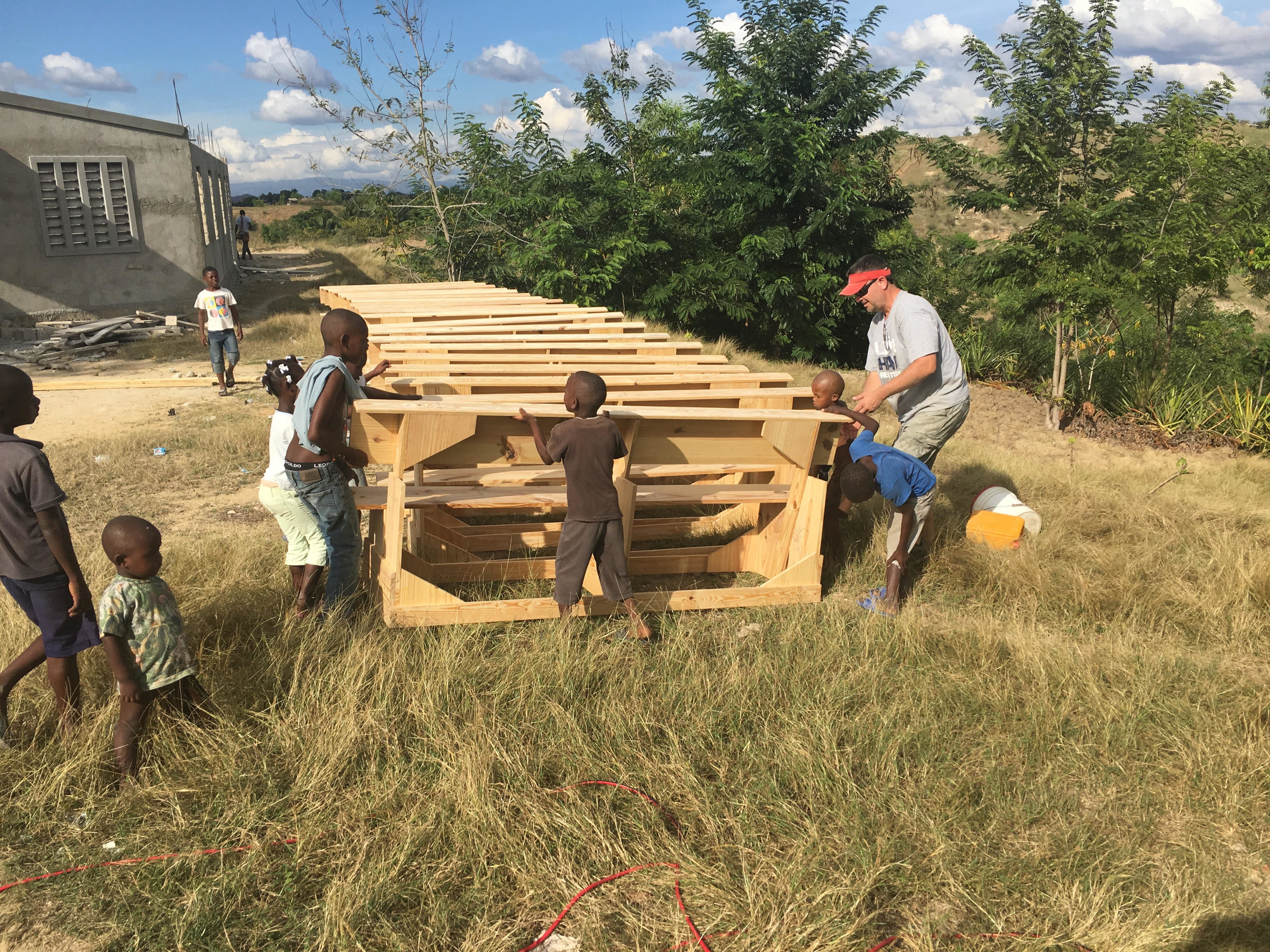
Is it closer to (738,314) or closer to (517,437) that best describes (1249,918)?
(517,437)

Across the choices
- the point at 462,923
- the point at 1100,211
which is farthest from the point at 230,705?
the point at 1100,211

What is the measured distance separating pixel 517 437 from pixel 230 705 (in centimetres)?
174

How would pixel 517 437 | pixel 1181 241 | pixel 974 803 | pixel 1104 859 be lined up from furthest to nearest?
pixel 1181 241 → pixel 517 437 → pixel 974 803 → pixel 1104 859

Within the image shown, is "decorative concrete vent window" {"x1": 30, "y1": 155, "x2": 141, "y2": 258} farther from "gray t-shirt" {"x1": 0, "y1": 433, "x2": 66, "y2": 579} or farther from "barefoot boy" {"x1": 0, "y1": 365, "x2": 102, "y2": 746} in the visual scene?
"gray t-shirt" {"x1": 0, "y1": 433, "x2": 66, "y2": 579}

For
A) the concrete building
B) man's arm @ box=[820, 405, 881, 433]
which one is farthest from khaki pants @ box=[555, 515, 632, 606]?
the concrete building

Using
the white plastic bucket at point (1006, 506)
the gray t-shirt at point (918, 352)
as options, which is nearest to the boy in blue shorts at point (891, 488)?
the gray t-shirt at point (918, 352)

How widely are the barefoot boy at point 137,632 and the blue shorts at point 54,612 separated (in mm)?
203

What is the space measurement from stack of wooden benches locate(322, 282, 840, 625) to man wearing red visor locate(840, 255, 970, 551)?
1.77 feet

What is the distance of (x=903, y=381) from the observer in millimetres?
4793

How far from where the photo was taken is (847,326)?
1780 cm

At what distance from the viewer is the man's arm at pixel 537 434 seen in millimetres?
3980

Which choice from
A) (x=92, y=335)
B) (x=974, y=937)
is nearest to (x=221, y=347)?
(x=92, y=335)

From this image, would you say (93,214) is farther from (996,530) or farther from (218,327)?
(996,530)

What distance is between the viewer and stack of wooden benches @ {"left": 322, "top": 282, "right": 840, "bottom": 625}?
416cm
